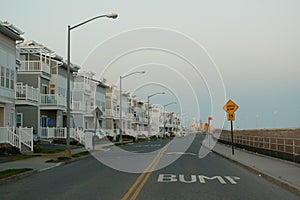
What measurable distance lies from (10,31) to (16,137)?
7.59 meters

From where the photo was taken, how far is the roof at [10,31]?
31.7m

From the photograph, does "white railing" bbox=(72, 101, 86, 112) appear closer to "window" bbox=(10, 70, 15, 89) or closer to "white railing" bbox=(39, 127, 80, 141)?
"white railing" bbox=(39, 127, 80, 141)

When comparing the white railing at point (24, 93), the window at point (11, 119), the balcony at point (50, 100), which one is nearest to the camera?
the window at point (11, 119)

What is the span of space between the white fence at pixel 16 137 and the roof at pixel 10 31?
6.84 meters

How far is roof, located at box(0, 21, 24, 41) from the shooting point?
104ft

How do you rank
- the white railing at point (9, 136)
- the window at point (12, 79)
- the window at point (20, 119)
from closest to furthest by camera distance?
the white railing at point (9, 136) < the window at point (12, 79) < the window at point (20, 119)

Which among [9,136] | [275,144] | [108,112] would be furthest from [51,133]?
[108,112]

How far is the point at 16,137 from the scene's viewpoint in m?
32.4

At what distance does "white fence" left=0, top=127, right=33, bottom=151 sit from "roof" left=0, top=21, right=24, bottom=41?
684 centimetres

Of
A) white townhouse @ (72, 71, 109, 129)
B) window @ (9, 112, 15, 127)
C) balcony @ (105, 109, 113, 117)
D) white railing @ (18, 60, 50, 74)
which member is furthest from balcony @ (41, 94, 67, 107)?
balcony @ (105, 109, 113, 117)

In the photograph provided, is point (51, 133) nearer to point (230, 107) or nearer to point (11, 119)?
point (11, 119)

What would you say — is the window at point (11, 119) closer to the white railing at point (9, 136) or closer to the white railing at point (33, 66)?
the white railing at point (9, 136)

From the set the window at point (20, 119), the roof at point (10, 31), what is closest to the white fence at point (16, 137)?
the roof at point (10, 31)

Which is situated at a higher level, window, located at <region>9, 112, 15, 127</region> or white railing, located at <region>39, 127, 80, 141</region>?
window, located at <region>9, 112, 15, 127</region>
